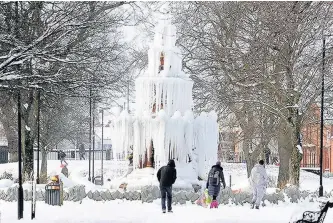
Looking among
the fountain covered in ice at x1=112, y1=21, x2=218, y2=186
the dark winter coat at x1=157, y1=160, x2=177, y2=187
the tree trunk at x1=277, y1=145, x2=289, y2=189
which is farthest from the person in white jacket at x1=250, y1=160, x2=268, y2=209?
the tree trunk at x1=277, y1=145, x2=289, y2=189

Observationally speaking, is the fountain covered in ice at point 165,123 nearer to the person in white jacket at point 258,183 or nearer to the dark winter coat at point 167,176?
the person in white jacket at point 258,183

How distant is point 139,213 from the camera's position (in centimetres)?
2131

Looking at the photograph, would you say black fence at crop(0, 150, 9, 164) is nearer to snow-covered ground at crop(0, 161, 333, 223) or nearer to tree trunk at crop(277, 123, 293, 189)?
tree trunk at crop(277, 123, 293, 189)

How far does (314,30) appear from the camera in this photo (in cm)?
2855

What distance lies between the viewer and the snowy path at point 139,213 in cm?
1878

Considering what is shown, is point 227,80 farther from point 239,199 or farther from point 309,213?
point 309,213

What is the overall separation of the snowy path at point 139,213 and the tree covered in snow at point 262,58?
6.17 meters

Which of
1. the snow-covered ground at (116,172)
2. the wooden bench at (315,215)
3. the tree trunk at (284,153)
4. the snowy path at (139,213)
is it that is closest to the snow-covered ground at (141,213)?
the snowy path at (139,213)

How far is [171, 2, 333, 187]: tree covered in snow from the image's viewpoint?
2875cm

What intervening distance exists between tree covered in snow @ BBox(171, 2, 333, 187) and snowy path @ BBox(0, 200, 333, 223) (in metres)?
6.17

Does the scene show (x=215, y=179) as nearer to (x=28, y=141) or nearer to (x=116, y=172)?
(x=28, y=141)

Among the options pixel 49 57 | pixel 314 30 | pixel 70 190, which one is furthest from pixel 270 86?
pixel 49 57

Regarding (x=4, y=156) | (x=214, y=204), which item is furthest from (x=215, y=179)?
(x=4, y=156)

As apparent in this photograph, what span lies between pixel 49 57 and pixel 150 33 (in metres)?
22.0
